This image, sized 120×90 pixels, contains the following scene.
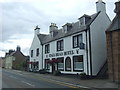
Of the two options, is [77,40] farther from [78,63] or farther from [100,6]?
[100,6]

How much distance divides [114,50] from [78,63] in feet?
24.4

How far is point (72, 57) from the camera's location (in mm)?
25422

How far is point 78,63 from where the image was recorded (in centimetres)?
2436

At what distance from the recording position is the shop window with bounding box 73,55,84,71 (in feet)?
78.3

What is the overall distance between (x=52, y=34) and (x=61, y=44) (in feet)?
15.8

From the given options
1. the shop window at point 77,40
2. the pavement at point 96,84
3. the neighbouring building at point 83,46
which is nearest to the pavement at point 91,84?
the pavement at point 96,84

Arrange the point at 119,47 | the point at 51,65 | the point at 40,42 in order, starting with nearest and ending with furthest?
the point at 119,47, the point at 51,65, the point at 40,42

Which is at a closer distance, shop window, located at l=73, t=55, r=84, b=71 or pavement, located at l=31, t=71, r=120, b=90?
pavement, located at l=31, t=71, r=120, b=90

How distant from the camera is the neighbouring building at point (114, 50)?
17.3m

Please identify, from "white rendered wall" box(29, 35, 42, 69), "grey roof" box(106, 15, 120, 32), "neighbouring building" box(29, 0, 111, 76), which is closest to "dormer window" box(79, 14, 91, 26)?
"neighbouring building" box(29, 0, 111, 76)

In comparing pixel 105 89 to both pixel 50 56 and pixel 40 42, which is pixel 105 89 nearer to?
pixel 50 56

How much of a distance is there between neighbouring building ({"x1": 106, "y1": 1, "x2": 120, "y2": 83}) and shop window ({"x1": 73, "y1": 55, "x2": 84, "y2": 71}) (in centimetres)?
608

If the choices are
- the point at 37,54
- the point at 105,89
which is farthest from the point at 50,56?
the point at 105,89

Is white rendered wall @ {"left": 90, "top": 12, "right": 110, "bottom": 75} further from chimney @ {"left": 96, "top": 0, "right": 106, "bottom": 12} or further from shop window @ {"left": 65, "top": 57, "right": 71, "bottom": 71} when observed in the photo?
shop window @ {"left": 65, "top": 57, "right": 71, "bottom": 71}
